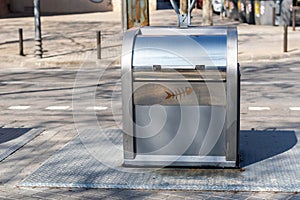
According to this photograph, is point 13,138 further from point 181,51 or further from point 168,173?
point 181,51

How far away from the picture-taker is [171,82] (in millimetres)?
7668

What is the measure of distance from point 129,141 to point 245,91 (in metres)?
7.26

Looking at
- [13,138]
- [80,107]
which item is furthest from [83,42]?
[13,138]

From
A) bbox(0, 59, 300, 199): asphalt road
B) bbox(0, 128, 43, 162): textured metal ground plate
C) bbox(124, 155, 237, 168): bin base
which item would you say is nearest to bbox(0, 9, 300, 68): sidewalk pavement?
bbox(0, 59, 300, 199): asphalt road

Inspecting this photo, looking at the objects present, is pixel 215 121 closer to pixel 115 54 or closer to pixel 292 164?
pixel 292 164

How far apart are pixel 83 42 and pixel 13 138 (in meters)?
16.2

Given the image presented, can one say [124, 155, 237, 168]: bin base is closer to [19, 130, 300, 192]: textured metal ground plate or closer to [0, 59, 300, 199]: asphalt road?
[19, 130, 300, 192]: textured metal ground plate

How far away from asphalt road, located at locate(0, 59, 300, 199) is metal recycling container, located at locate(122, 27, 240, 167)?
31.3 inches

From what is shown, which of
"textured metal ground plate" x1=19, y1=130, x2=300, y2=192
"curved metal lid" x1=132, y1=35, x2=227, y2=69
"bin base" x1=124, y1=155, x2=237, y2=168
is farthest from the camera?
"bin base" x1=124, y1=155, x2=237, y2=168

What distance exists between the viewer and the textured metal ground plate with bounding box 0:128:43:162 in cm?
904

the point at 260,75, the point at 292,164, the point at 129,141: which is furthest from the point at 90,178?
the point at 260,75

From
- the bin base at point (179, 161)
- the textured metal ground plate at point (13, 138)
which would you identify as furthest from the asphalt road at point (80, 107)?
the bin base at point (179, 161)

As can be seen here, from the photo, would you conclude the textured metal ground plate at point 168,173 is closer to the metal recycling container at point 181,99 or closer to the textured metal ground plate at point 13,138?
the metal recycling container at point 181,99

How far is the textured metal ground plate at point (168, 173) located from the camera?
7281 millimetres
